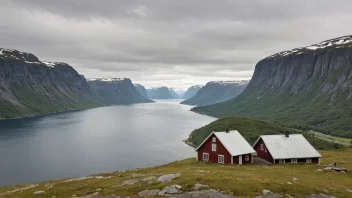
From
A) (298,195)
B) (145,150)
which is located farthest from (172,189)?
(145,150)

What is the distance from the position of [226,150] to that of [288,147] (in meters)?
15.9

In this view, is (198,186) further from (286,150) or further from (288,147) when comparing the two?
(288,147)

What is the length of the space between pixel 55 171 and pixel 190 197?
9447 centimetres

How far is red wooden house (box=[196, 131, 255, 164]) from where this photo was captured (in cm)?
7806

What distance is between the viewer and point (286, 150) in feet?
262

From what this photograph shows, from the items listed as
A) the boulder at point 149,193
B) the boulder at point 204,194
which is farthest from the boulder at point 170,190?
the boulder at point 204,194

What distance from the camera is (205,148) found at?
8438 centimetres

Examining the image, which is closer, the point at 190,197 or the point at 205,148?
the point at 190,197

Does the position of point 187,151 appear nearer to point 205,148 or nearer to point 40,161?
point 40,161

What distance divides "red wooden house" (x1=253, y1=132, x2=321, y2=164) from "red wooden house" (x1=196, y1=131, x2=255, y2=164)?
419cm

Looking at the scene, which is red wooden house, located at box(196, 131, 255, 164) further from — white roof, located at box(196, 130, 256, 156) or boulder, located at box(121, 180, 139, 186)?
boulder, located at box(121, 180, 139, 186)

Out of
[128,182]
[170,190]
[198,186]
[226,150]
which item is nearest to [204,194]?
[198,186]

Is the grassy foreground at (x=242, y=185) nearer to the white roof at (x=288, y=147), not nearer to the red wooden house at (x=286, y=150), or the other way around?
the red wooden house at (x=286, y=150)

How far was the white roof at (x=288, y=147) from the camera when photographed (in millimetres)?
78562
